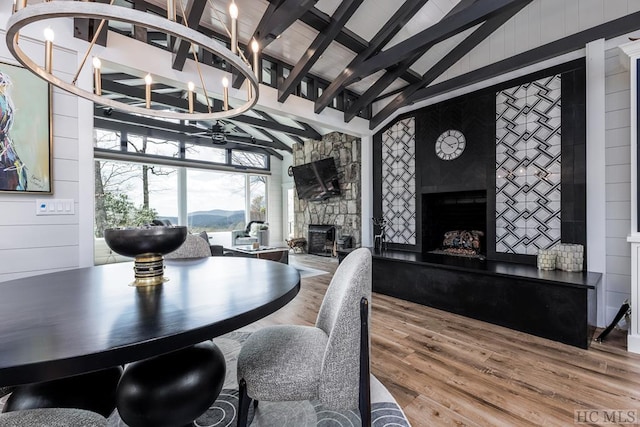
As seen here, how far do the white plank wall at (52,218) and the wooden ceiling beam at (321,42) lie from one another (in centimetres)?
206

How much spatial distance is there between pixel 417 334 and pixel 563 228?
1.92 meters

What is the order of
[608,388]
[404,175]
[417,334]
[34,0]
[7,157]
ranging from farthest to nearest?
[404,175]
[417,334]
[34,0]
[7,157]
[608,388]

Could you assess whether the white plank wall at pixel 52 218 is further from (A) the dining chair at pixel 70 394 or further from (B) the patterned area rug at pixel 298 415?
(A) the dining chair at pixel 70 394

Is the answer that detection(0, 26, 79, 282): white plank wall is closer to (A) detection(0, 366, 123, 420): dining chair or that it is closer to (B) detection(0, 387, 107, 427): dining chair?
(A) detection(0, 366, 123, 420): dining chair

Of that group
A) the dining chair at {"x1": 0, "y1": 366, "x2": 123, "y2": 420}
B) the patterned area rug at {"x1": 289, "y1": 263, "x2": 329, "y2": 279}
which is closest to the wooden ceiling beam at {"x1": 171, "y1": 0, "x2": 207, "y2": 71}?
the dining chair at {"x1": 0, "y1": 366, "x2": 123, "y2": 420}

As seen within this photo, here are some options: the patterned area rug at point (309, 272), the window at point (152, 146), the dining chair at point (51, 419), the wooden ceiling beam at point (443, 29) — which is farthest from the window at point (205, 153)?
the dining chair at point (51, 419)

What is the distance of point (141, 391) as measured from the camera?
109 centimetres

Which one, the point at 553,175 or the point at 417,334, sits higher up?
the point at 553,175

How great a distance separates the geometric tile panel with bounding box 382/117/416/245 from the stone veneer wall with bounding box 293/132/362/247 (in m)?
1.43

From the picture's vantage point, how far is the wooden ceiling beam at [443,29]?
236cm

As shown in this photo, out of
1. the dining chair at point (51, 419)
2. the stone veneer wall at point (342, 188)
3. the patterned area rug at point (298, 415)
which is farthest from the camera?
the stone veneer wall at point (342, 188)

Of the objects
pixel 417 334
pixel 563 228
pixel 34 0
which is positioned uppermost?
pixel 34 0

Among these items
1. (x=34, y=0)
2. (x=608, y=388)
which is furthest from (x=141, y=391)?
(x=34, y=0)

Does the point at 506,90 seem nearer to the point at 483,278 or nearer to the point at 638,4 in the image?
the point at 638,4
